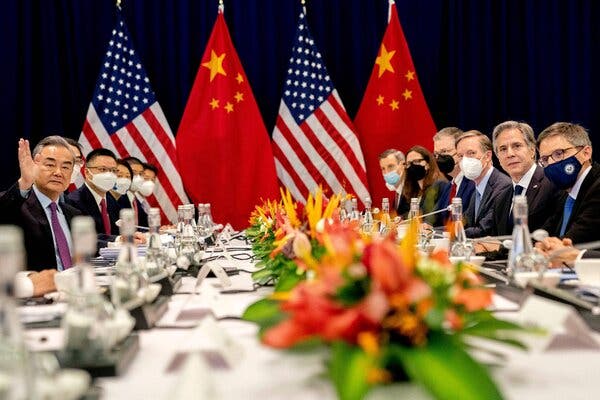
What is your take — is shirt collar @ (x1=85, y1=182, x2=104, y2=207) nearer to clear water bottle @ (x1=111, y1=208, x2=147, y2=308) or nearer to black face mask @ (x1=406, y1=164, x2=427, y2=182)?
black face mask @ (x1=406, y1=164, x2=427, y2=182)

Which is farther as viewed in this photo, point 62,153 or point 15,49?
point 15,49

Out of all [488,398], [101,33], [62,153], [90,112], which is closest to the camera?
[488,398]

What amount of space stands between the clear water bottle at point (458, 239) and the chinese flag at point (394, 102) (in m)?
3.94

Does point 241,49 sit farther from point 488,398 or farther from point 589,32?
point 488,398

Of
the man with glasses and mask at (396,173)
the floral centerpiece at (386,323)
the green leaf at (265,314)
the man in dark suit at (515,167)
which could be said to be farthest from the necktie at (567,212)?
the man with glasses and mask at (396,173)

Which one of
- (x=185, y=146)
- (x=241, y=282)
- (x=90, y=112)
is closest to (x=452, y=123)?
(x=185, y=146)

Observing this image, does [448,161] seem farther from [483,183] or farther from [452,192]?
[483,183]

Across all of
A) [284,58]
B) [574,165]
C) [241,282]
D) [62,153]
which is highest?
[284,58]

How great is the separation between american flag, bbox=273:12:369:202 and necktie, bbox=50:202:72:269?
3081 mm

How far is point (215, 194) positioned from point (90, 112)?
126cm

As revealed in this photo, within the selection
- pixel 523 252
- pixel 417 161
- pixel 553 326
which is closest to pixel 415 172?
pixel 417 161

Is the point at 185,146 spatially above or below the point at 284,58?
below

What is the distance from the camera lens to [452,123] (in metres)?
6.32

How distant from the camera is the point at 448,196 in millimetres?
4664
